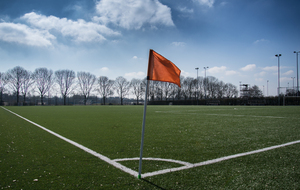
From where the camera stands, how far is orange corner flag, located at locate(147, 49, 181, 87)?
2982mm

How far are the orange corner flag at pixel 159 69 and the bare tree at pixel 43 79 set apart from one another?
71.4m

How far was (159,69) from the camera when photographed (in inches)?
120

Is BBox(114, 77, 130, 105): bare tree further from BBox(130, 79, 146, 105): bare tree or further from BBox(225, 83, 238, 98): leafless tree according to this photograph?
BBox(225, 83, 238, 98): leafless tree

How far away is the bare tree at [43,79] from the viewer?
64188 millimetres

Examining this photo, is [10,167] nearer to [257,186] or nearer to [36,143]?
[36,143]

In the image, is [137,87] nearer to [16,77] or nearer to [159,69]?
[16,77]

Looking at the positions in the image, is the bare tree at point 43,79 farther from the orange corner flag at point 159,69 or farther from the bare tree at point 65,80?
the orange corner flag at point 159,69

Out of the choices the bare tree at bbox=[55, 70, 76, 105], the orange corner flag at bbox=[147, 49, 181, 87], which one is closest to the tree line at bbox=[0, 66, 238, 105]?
the bare tree at bbox=[55, 70, 76, 105]

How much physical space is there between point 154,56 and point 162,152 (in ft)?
6.98

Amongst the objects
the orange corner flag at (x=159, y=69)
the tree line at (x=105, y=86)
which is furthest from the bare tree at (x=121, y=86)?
the orange corner flag at (x=159, y=69)

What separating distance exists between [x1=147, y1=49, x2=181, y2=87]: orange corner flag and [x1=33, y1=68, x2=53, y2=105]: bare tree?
71362 mm

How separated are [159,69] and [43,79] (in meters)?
73.8

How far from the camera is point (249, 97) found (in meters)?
53.5

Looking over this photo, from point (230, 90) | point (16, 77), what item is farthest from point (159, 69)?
point (230, 90)
